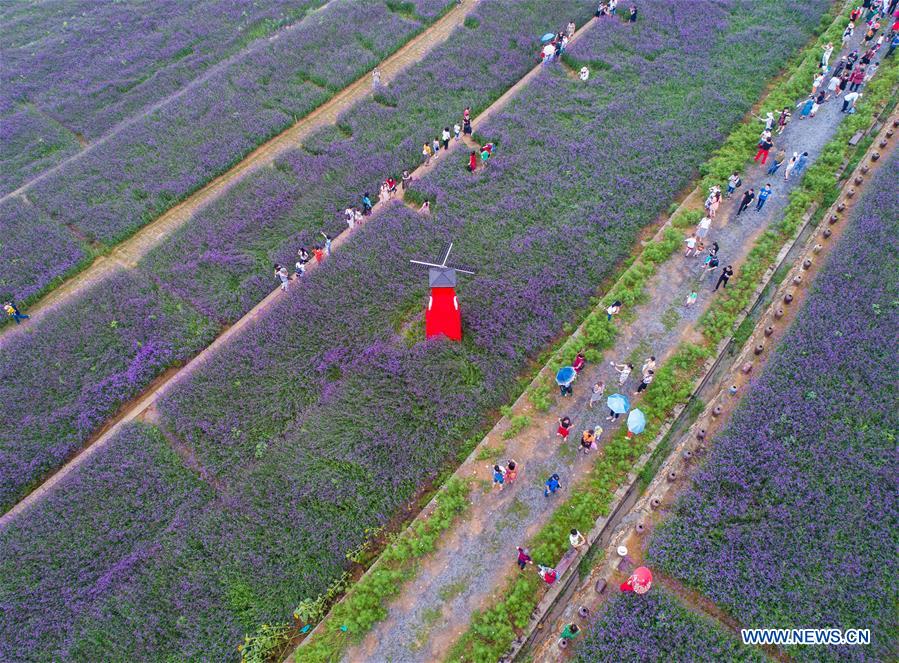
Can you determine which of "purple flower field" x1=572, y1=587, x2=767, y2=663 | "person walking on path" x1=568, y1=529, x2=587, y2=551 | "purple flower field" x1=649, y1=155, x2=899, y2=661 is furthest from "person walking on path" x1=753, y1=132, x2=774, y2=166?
"purple flower field" x1=572, y1=587, x2=767, y2=663

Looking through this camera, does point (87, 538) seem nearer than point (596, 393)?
Yes

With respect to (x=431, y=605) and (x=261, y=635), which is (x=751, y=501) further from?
(x=261, y=635)

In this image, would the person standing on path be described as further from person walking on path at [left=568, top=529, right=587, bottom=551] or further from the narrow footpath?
the narrow footpath

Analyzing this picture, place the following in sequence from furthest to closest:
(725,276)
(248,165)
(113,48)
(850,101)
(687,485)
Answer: (113,48), (248,165), (850,101), (725,276), (687,485)

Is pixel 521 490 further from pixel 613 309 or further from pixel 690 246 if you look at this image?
pixel 690 246

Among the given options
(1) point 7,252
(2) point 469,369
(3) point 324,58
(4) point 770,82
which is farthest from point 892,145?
(1) point 7,252

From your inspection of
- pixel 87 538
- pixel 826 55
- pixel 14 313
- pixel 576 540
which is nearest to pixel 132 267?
pixel 14 313
